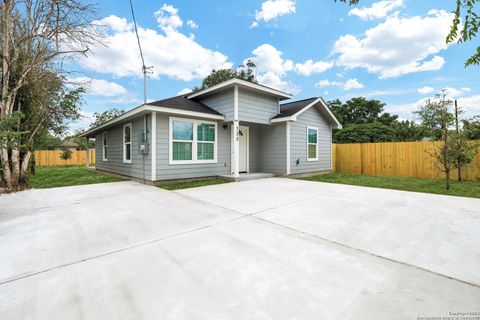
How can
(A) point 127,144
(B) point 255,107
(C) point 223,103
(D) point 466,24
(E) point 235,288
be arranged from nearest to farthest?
(D) point 466,24
(E) point 235,288
(C) point 223,103
(B) point 255,107
(A) point 127,144

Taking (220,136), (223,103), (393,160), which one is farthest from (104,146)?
(393,160)

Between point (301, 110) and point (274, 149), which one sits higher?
point (301, 110)

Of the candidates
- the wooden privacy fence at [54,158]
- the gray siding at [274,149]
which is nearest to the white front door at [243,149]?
the gray siding at [274,149]

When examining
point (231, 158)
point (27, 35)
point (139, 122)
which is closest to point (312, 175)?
point (231, 158)

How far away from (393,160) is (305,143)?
4315mm

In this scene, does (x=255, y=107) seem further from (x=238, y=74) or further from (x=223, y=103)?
(x=238, y=74)

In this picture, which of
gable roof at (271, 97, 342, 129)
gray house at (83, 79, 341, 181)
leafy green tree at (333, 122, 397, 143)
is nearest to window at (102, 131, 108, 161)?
gray house at (83, 79, 341, 181)

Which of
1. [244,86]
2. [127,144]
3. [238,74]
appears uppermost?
[238,74]

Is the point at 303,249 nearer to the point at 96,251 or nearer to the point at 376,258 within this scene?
the point at 376,258

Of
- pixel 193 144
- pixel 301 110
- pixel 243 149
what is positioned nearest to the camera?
pixel 193 144

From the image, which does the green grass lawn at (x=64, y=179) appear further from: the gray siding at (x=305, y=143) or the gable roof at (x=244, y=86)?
the gray siding at (x=305, y=143)

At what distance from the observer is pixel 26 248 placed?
260 cm

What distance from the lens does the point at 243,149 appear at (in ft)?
31.3

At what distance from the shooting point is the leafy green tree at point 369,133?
66.8ft
